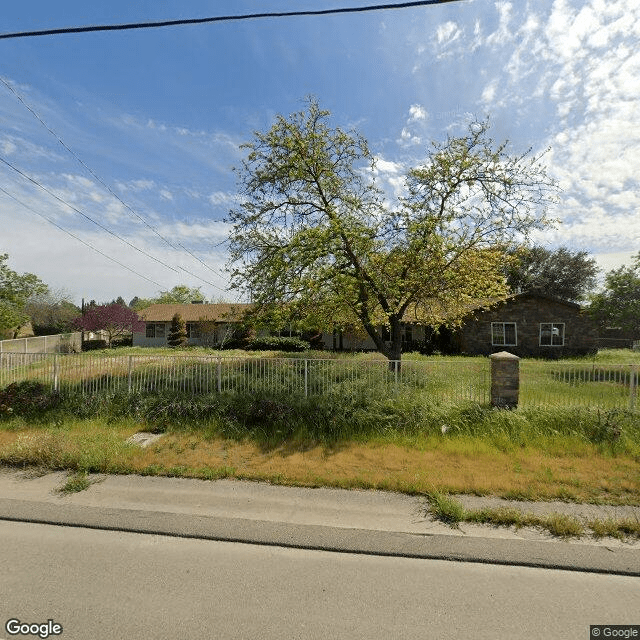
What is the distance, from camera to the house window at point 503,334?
20667 mm

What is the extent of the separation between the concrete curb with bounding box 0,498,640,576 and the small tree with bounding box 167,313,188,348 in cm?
2724

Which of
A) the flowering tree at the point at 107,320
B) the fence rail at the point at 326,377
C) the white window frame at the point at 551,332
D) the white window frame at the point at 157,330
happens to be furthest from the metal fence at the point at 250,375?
the white window frame at the point at 157,330

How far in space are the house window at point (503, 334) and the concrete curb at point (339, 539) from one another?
62.9 ft

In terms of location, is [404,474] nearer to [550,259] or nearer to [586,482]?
[586,482]

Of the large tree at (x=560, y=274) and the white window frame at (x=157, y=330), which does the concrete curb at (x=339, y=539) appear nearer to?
the white window frame at (x=157, y=330)

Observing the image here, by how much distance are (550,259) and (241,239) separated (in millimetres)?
37178

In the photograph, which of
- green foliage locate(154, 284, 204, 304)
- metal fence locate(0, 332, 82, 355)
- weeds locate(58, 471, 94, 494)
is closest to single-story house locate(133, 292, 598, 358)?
metal fence locate(0, 332, 82, 355)

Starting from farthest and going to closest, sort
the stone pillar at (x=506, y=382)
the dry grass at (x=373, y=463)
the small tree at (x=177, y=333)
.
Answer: the small tree at (x=177, y=333)
the stone pillar at (x=506, y=382)
the dry grass at (x=373, y=463)

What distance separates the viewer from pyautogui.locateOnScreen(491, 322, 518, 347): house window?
20667 mm

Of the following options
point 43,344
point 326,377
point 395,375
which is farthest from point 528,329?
point 43,344

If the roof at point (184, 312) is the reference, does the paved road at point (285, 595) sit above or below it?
below

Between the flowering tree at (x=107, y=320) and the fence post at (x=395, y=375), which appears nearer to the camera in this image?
the fence post at (x=395, y=375)

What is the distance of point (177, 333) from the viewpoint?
30266 millimetres

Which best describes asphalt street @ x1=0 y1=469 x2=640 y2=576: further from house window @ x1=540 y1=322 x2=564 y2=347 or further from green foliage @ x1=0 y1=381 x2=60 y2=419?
house window @ x1=540 y1=322 x2=564 y2=347
